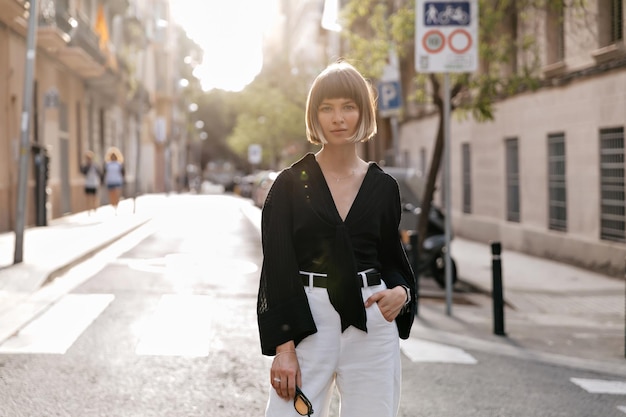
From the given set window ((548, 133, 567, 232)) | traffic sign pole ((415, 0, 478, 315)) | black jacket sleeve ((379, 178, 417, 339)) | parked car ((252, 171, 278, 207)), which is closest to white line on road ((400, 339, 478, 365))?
traffic sign pole ((415, 0, 478, 315))

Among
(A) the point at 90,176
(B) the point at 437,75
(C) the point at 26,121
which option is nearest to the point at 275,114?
(A) the point at 90,176

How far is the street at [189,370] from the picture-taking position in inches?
223

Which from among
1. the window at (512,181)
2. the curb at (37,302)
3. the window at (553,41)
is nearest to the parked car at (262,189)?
the window at (512,181)

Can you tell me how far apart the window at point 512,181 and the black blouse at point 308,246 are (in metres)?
18.6

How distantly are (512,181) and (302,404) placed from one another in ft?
63.1

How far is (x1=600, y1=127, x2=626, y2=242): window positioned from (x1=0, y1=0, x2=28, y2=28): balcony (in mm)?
11187

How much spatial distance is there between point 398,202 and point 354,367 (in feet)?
1.86

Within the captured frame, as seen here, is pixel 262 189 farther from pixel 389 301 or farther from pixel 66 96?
pixel 389 301

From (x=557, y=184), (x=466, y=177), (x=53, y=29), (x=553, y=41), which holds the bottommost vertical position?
(x=557, y=184)

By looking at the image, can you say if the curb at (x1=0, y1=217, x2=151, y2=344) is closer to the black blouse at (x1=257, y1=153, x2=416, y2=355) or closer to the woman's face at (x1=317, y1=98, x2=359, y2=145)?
the black blouse at (x1=257, y1=153, x2=416, y2=355)

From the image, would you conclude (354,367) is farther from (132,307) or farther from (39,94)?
(39,94)

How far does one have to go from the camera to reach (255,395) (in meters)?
5.84

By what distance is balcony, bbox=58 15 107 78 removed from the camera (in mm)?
25469

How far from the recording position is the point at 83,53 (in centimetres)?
2622
